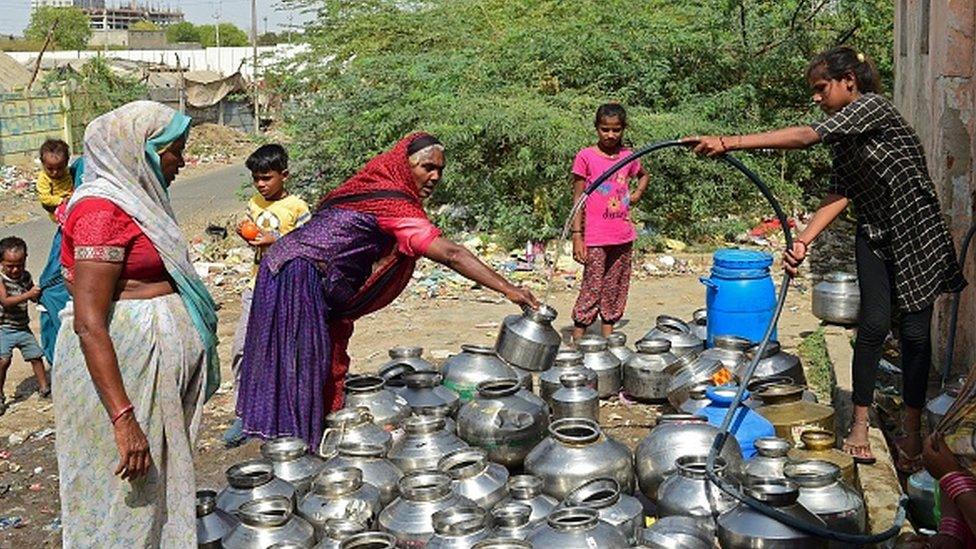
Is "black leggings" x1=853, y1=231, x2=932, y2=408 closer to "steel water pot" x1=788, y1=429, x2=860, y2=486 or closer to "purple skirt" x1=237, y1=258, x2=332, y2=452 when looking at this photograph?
"steel water pot" x1=788, y1=429, x2=860, y2=486

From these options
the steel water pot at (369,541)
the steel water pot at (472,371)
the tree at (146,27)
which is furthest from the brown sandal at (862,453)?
the tree at (146,27)

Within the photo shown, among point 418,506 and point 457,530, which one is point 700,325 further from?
point 457,530

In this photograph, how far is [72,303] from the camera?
313 cm

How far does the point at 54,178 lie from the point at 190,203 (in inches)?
440

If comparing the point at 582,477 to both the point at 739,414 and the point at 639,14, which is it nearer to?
the point at 739,414

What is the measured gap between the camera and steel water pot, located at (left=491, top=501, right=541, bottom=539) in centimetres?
343

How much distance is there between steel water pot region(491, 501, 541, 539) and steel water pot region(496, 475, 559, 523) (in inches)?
5.0

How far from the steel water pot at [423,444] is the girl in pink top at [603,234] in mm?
2476

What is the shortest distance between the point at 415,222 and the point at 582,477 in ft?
4.24

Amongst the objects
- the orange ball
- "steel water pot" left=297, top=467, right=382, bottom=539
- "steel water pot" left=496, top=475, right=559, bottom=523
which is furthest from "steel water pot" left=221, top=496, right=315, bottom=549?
the orange ball

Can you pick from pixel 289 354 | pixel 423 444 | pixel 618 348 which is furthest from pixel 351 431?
pixel 618 348

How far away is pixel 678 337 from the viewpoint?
19.9ft

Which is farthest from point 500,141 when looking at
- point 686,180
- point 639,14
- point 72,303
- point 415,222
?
point 72,303

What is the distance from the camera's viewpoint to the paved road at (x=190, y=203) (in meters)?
13.1
